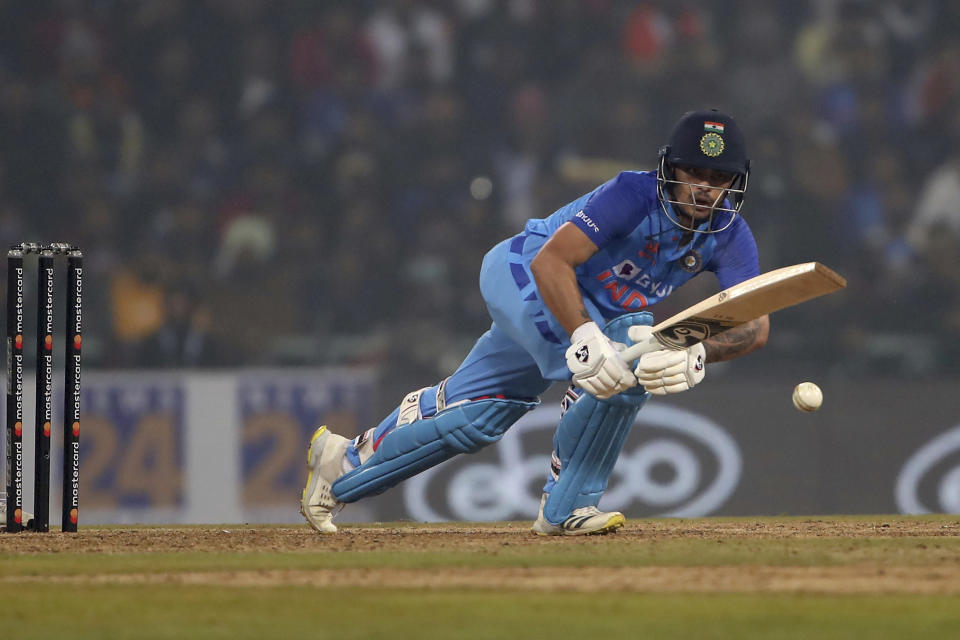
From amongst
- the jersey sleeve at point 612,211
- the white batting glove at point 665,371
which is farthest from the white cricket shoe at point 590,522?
the jersey sleeve at point 612,211

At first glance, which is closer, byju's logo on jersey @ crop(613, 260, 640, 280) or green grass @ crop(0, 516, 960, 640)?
green grass @ crop(0, 516, 960, 640)

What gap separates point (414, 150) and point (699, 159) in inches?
238

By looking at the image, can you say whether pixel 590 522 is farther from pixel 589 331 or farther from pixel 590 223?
pixel 590 223

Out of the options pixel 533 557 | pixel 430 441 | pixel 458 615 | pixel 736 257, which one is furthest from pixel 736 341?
pixel 458 615

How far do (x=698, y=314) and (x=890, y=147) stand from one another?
6657mm

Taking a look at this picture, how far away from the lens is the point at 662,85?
1111 cm

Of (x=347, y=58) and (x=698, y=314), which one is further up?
(x=347, y=58)

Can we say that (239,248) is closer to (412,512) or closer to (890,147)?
(412,512)

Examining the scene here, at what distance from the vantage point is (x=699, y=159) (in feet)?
16.4

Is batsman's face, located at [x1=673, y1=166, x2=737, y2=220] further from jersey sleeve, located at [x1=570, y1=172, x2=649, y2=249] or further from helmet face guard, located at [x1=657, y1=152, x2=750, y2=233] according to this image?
jersey sleeve, located at [x1=570, y1=172, x2=649, y2=249]

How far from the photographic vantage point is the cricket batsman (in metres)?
4.89

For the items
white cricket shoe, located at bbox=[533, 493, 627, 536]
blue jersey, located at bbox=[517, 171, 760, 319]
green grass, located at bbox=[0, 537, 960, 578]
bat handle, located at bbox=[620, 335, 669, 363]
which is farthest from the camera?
white cricket shoe, located at bbox=[533, 493, 627, 536]

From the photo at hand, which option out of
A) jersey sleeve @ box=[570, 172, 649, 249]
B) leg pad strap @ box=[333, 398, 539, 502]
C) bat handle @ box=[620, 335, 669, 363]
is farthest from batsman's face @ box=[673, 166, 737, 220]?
leg pad strap @ box=[333, 398, 539, 502]

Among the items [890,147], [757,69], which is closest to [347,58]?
[757,69]
